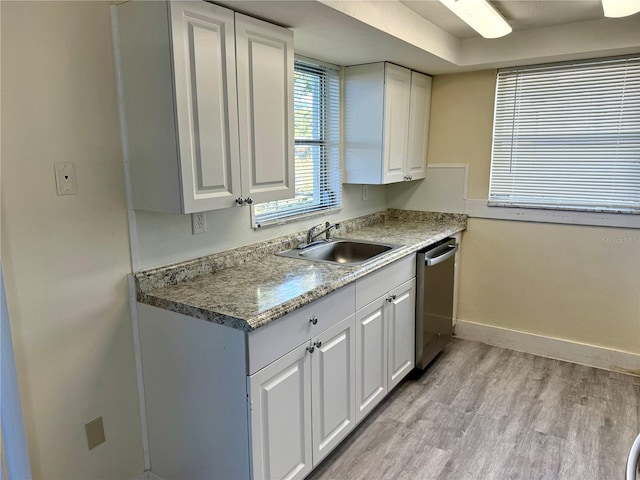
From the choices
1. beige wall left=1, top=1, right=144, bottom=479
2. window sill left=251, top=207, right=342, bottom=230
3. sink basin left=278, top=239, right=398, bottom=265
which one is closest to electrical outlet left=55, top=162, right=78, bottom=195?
beige wall left=1, top=1, right=144, bottom=479

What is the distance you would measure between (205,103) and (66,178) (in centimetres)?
57

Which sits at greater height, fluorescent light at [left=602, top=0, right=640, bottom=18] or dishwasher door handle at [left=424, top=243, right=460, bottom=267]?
fluorescent light at [left=602, top=0, right=640, bottom=18]

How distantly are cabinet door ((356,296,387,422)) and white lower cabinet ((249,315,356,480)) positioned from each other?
69 mm

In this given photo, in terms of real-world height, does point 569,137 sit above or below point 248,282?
above

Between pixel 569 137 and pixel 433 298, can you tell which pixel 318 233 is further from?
pixel 569 137

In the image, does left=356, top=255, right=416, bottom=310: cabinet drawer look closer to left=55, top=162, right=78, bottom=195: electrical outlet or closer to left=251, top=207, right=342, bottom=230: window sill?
left=251, top=207, right=342, bottom=230: window sill

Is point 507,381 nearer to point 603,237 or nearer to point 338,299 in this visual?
point 603,237

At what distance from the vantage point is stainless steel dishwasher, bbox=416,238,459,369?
9.45ft

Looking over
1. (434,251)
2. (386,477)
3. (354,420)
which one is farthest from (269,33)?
(386,477)

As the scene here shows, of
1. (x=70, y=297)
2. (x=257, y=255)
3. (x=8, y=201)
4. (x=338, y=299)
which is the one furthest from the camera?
(x=257, y=255)

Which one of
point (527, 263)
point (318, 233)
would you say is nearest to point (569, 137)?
point (527, 263)

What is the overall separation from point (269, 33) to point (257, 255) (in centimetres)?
112

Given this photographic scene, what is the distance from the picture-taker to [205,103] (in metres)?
1.71

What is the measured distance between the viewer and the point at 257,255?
2480 mm
